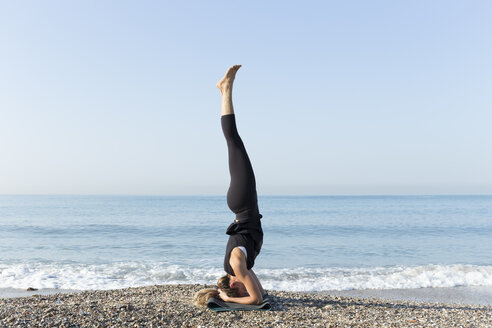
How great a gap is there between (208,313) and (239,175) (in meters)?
1.94

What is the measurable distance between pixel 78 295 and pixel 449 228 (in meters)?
24.3

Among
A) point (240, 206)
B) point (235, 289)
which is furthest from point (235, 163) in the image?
point (235, 289)

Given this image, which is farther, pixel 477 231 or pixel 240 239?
pixel 477 231

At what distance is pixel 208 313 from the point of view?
5496mm

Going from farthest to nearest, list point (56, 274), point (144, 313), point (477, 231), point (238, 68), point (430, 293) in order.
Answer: point (477, 231), point (56, 274), point (430, 293), point (238, 68), point (144, 313)

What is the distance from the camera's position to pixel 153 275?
10859mm

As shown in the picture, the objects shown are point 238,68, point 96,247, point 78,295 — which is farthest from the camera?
point 96,247

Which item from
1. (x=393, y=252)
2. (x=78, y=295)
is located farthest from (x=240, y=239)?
(x=393, y=252)

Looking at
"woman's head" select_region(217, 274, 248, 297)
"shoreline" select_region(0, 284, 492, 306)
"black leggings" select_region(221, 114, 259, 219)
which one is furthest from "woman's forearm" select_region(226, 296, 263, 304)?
"shoreline" select_region(0, 284, 492, 306)

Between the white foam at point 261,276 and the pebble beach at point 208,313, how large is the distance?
9.34 ft

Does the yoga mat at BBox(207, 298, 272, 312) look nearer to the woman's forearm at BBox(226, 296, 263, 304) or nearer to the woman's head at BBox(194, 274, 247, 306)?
the woman's forearm at BBox(226, 296, 263, 304)

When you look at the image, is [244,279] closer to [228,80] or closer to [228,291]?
[228,291]

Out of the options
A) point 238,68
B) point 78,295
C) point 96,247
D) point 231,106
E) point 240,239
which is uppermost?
point 238,68

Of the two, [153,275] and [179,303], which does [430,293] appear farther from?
[153,275]
